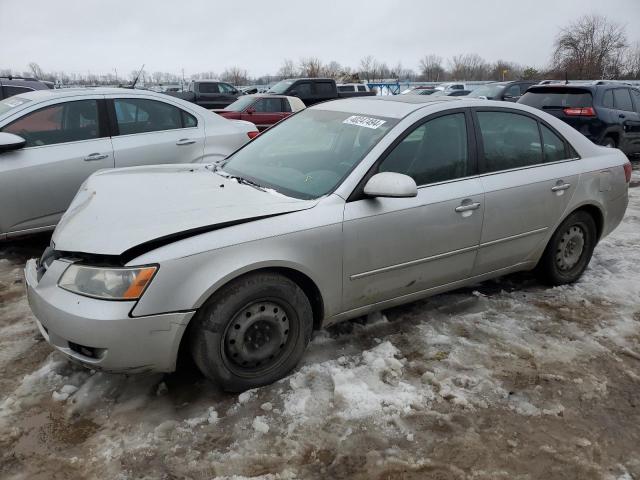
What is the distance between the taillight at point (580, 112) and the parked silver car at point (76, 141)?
6980 millimetres

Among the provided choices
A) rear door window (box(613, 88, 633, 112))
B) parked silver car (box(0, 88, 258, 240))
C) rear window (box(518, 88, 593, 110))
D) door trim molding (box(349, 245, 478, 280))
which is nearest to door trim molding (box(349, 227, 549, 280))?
door trim molding (box(349, 245, 478, 280))

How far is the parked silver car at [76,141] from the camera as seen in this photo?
469 centimetres

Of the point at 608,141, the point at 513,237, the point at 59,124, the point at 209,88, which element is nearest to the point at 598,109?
the point at 608,141

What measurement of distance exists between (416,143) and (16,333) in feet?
9.93

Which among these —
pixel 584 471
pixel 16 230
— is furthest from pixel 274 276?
pixel 16 230

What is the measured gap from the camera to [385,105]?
3676 mm

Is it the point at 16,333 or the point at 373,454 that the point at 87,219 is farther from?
the point at 373,454

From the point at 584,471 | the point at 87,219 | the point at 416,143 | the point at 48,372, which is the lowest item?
the point at 584,471

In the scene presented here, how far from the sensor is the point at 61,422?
2660 mm

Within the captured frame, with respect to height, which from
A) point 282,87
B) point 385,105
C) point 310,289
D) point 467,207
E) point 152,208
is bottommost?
point 310,289

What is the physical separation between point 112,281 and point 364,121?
197cm

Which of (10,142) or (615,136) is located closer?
(10,142)

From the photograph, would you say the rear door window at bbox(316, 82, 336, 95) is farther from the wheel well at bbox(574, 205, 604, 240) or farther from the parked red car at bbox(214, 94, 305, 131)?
the wheel well at bbox(574, 205, 604, 240)

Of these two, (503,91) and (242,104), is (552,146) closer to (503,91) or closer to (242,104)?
(242,104)
